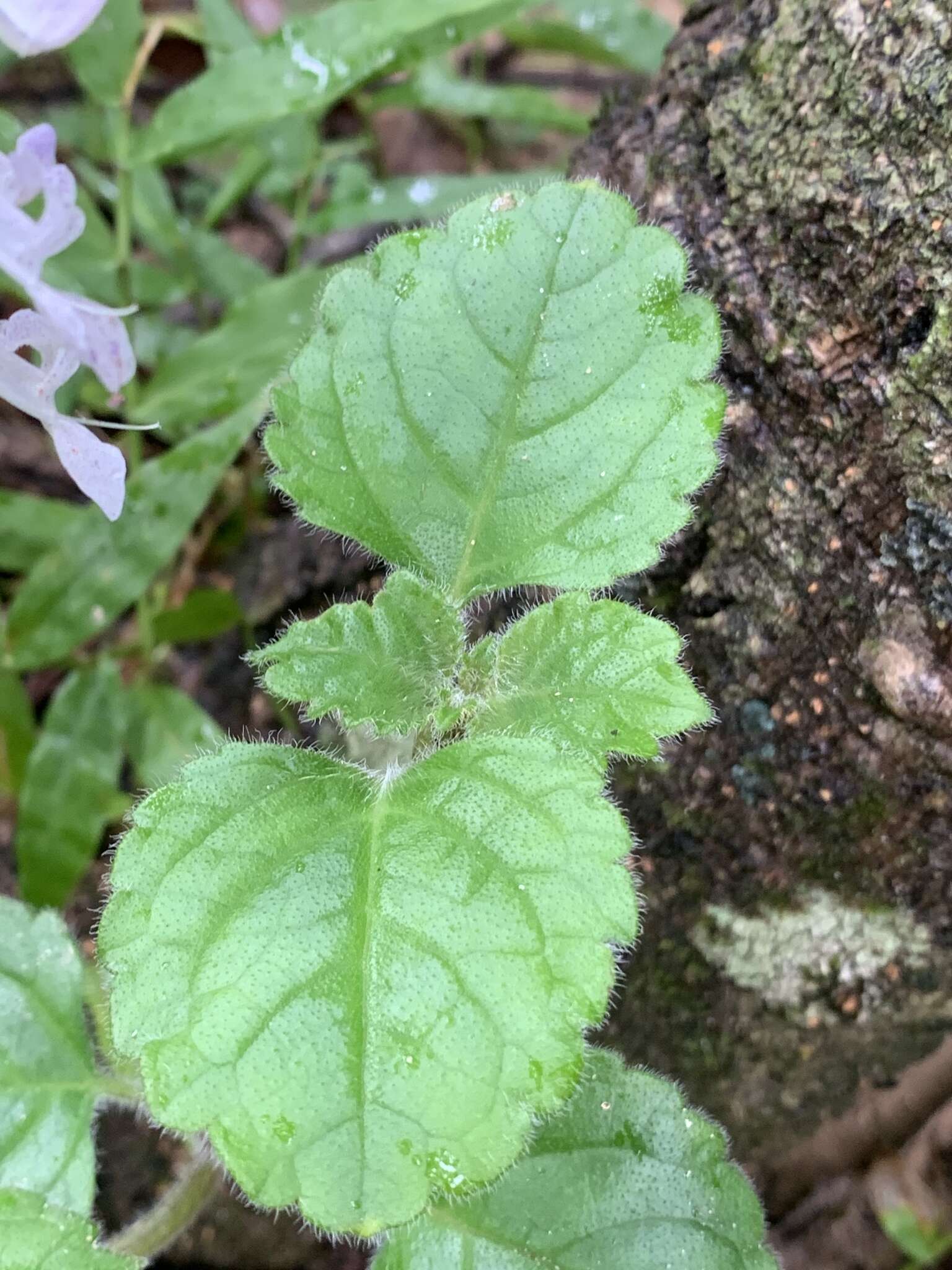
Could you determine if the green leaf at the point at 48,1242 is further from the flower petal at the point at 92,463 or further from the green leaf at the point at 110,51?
the green leaf at the point at 110,51

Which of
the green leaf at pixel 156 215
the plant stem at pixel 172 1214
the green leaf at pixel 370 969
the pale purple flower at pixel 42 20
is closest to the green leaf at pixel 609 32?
the green leaf at pixel 156 215

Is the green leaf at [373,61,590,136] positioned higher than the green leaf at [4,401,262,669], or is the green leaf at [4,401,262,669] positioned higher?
the green leaf at [373,61,590,136]

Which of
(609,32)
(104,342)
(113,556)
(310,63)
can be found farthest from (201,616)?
(609,32)

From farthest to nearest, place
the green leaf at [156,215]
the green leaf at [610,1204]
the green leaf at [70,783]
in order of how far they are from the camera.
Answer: the green leaf at [156,215]
the green leaf at [70,783]
the green leaf at [610,1204]

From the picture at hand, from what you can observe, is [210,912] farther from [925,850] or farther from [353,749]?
[925,850]

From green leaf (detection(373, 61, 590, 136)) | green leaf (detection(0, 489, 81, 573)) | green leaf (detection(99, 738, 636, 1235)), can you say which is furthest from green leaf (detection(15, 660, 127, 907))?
green leaf (detection(373, 61, 590, 136))

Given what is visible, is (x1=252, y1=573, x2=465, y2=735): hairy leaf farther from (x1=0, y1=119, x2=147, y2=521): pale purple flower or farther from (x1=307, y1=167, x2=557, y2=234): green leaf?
(x1=307, y1=167, x2=557, y2=234): green leaf
